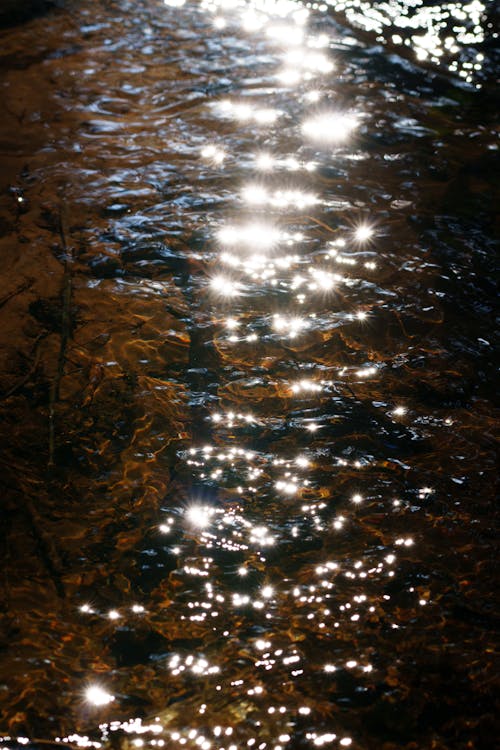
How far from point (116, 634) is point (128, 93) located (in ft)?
13.0

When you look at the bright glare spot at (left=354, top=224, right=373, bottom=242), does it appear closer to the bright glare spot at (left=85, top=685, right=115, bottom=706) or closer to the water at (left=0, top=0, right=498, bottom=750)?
the water at (left=0, top=0, right=498, bottom=750)

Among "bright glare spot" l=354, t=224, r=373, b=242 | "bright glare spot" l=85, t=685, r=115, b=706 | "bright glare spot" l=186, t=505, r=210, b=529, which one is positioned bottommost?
"bright glare spot" l=85, t=685, r=115, b=706

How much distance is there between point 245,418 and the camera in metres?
2.32

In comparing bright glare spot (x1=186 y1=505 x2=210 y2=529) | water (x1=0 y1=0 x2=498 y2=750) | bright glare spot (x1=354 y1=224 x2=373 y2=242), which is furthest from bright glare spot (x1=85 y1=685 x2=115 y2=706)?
bright glare spot (x1=354 y1=224 x2=373 y2=242)

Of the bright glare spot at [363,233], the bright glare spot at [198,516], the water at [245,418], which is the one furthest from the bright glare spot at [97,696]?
the bright glare spot at [363,233]

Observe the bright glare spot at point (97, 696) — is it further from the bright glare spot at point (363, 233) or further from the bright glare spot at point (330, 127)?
the bright glare spot at point (330, 127)

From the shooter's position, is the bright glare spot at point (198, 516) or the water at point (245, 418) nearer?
the water at point (245, 418)

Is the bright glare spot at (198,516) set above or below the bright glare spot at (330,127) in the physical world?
below

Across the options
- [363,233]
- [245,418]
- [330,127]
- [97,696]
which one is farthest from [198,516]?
[330,127]

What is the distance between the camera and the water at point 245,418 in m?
1.60

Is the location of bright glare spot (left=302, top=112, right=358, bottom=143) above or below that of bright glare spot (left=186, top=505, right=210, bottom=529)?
above

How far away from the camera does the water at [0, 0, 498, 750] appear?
1604 mm

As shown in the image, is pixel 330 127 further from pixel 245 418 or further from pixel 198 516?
pixel 198 516

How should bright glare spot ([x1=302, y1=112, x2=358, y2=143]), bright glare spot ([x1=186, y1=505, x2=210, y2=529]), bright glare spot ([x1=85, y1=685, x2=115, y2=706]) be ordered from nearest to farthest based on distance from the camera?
bright glare spot ([x1=85, y1=685, x2=115, y2=706]) → bright glare spot ([x1=186, y1=505, x2=210, y2=529]) → bright glare spot ([x1=302, y1=112, x2=358, y2=143])
